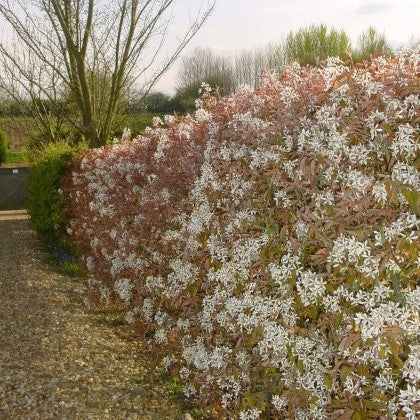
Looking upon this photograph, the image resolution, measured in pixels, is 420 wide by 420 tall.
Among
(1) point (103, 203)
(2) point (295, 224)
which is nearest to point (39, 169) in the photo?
(1) point (103, 203)

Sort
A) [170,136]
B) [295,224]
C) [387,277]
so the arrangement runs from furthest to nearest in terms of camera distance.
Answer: [170,136] → [295,224] → [387,277]

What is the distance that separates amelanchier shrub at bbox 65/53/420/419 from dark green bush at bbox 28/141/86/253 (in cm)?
604

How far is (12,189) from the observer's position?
72.8 ft

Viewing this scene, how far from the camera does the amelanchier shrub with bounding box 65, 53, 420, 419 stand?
2221 mm

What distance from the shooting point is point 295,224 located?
260 cm

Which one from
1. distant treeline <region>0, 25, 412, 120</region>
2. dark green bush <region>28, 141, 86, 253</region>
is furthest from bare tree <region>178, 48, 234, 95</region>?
dark green bush <region>28, 141, 86, 253</region>

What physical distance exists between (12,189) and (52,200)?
12776 mm

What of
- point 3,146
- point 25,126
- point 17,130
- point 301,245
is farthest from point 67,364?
point 3,146

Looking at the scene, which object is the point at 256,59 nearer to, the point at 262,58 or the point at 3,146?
the point at 262,58

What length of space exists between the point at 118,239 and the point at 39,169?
545cm

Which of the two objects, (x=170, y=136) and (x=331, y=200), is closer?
(x=331, y=200)

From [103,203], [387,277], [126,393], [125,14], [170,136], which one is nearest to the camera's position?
[387,277]

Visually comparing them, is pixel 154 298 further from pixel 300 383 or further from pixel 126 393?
pixel 300 383

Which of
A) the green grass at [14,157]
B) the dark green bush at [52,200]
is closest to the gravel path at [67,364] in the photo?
the dark green bush at [52,200]
